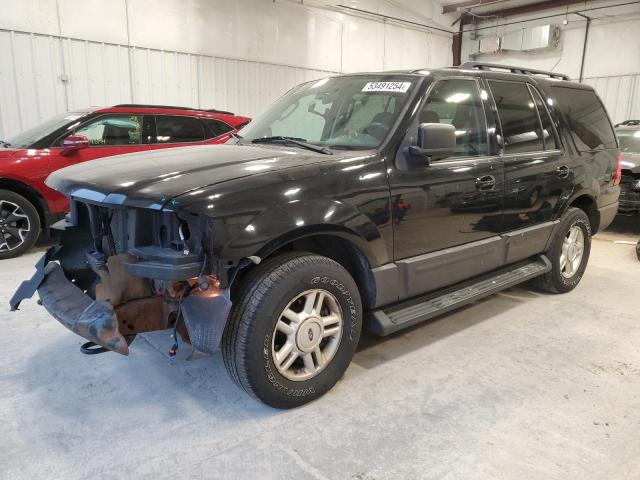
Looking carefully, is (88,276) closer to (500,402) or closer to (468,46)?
(500,402)

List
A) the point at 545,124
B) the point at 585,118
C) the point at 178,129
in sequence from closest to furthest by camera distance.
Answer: the point at 545,124
the point at 585,118
the point at 178,129

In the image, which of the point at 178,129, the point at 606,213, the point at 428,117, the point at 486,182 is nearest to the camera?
the point at 428,117

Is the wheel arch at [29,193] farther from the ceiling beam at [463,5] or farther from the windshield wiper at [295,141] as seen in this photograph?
the ceiling beam at [463,5]

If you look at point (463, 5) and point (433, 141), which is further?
point (463, 5)

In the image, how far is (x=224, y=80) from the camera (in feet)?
30.3

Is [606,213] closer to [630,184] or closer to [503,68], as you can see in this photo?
[503,68]

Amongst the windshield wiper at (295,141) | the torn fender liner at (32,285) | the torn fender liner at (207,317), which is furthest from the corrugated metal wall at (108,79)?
the torn fender liner at (207,317)

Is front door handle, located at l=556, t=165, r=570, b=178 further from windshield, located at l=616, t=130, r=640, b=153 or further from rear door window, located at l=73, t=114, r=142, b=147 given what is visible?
rear door window, located at l=73, t=114, r=142, b=147

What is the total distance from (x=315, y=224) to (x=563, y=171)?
243cm

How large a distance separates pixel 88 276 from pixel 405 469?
1892 millimetres

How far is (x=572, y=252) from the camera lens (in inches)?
166

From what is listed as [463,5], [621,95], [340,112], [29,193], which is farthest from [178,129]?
[621,95]

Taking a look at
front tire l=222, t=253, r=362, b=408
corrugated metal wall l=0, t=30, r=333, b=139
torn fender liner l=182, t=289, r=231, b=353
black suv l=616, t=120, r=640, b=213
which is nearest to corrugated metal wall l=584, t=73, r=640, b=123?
black suv l=616, t=120, r=640, b=213

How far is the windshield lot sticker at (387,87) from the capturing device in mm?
2907
